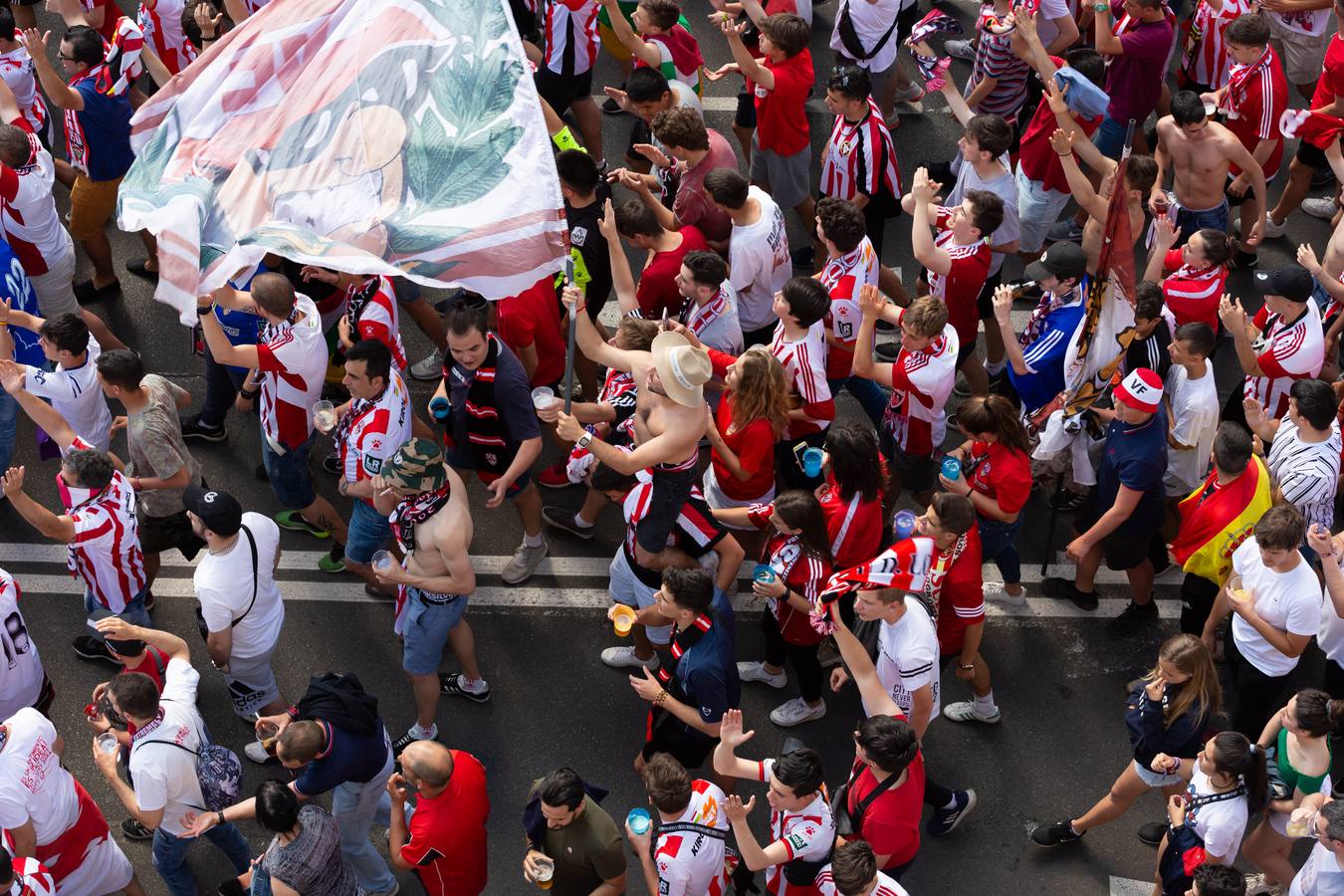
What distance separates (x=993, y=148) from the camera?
32.2 feet

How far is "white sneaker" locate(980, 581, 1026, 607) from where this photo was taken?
940 cm

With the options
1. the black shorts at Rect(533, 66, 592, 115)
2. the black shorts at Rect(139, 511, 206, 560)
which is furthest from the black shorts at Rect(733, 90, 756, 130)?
the black shorts at Rect(139, 511, 206, 560)

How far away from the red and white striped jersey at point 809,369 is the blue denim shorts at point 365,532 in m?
2.52

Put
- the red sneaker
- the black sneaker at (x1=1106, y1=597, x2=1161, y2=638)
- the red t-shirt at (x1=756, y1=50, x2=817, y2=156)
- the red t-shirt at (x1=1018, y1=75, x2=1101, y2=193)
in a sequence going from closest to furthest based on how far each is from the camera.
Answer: the black sneaker at (x1=1106, y1=597, x2=1161, y2=638) → the red sneaker → the red t-shirt at (x1=1018, y1=75, x2=1101, y2=193) → the red t-shirt at (x1=756, y1=50, x2=817, y2=156)

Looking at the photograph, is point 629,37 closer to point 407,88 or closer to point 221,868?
point 407,88

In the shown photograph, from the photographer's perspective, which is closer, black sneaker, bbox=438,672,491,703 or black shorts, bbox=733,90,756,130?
black sneaker, bbox=438,672,491,703

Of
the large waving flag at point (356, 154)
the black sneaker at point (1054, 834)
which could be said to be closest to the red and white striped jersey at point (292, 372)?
the large waving flag at point (356, 154)

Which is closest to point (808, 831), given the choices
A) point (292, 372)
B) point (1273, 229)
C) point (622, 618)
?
point (622, 618)

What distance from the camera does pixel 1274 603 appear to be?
25.5 feet

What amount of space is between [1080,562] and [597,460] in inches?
119

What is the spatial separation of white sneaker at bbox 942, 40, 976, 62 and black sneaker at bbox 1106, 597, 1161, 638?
19.6 ft

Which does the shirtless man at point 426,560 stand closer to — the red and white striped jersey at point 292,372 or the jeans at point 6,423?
the red and white striped jersey at point 292,372

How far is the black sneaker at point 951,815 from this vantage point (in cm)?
809

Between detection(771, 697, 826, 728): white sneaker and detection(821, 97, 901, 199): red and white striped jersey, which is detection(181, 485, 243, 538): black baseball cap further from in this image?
detection(821, 97, 901, 199): red and white striped jersey
